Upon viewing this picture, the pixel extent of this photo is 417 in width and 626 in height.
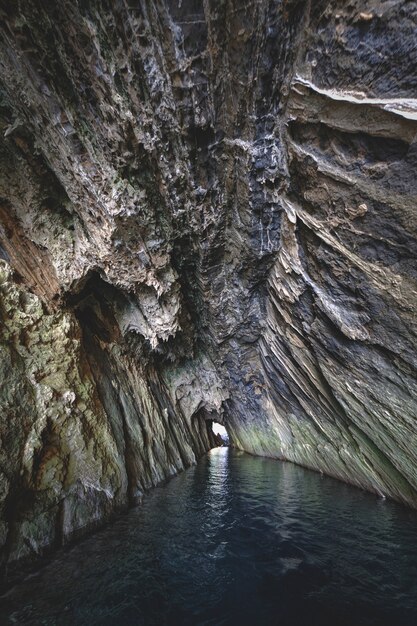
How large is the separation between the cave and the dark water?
0.06 m

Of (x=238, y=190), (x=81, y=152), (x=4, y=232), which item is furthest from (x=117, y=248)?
(x=238, y=190)

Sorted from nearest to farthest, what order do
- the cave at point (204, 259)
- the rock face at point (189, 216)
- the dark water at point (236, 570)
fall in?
1. the dark water at point (236, 570)
2. the cave at point (204, 259)
3. the rock face at point (189, 216)

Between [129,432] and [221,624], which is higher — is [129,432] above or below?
above

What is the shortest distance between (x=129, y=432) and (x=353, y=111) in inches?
450

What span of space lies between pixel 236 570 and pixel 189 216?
8646 mm

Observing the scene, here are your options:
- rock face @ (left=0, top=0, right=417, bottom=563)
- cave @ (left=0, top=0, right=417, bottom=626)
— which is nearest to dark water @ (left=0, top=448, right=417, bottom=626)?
cave @ (left=0, top=0, right=417, bottom=626)

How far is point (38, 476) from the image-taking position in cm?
706

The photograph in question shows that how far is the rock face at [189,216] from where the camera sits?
5.49 metres

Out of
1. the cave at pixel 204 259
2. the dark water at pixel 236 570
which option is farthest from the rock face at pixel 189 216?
the dark water at pixel 236 570

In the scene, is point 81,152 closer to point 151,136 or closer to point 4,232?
point 151,136

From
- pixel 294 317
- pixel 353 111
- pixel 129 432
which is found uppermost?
pixel 353 111

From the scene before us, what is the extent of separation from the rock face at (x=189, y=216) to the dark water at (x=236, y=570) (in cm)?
134

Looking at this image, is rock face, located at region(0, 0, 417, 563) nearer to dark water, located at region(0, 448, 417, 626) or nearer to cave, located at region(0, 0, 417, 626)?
cave, located at region(0, 0, 417, 626)

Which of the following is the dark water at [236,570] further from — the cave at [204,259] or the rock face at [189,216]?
the rock face at [189,216]
